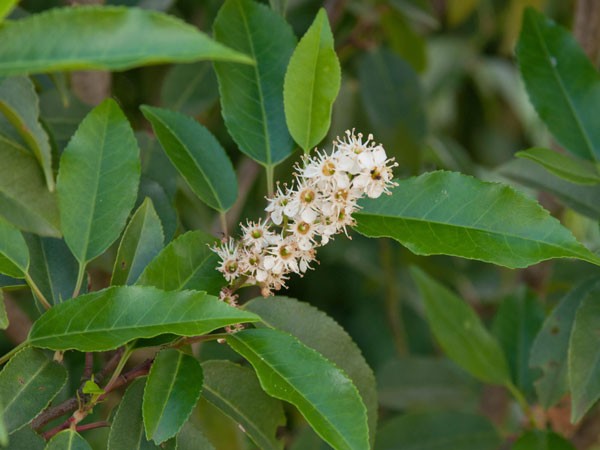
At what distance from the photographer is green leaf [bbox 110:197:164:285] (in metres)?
0.78

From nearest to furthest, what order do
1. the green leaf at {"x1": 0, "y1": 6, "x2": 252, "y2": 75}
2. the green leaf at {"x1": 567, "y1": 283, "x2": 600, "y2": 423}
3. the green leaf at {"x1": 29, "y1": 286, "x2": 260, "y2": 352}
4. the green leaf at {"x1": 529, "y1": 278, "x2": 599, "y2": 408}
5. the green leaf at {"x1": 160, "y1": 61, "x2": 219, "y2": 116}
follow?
1. the green leaf at {"x1": 0, "y1": 6, "x2": 252, "y2": 75}
2. the green leaf at {"x1": 29, "y1": 286, "x2": 260, "y2": 352}
3. the green leaf at {"x1": 567, "y1": 283, "x2": 600, "y2": 423}
4. the green leaf at {"x1": 529, "y1": 278, "x2": 599, "y2": 408}
5. the green leaf at {"x1": 160, "y1": 61, "x2": 219, "y2": 116}

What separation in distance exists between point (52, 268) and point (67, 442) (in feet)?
0.62

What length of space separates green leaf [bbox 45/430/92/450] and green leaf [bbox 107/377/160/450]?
0.02m

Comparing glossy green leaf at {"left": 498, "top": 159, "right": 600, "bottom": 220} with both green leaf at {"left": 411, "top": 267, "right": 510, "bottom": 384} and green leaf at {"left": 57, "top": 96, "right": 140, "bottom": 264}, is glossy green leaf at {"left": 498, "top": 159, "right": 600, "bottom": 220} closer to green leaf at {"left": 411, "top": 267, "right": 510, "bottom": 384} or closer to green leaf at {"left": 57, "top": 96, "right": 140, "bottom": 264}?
green leaf at {"left": 411, "top": 267, "right": 510, "bottom": 384}

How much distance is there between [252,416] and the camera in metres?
0.84

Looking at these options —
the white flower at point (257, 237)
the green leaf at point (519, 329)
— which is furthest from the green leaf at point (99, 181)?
the green leaf at point (519, 329)

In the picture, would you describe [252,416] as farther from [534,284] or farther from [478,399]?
[478,399]

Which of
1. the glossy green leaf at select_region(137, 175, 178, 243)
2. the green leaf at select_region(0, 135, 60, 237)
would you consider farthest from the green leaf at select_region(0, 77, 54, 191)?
the glossy green leaf at select_region(137, 175, 178, 243)

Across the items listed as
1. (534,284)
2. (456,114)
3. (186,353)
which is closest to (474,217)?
(186,353)

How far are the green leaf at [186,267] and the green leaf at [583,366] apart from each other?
0.38 m

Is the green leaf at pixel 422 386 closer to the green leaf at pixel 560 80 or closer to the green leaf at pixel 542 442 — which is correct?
the green leaf at pixel 542 442

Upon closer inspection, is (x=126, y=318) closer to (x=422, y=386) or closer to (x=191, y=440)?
(x=191, y=440)

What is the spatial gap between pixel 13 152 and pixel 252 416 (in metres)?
0.36

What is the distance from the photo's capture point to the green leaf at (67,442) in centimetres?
71
